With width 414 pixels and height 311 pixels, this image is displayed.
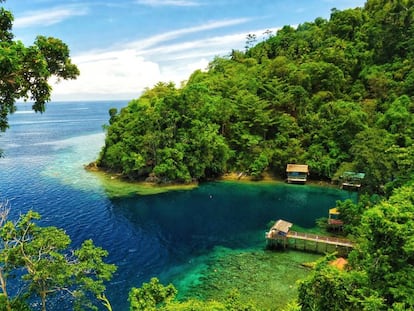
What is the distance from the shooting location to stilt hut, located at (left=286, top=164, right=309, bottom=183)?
51.8 meters

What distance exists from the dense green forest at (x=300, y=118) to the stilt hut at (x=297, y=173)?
1.52m

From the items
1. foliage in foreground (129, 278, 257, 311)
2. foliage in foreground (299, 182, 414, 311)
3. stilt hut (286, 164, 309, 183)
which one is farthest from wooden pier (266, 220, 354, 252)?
stilt hut (286, 164, 309, 183)

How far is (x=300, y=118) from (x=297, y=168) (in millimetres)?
12092

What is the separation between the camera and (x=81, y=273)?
1552cm

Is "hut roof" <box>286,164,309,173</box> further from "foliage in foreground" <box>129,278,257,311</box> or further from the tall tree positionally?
the tall tree

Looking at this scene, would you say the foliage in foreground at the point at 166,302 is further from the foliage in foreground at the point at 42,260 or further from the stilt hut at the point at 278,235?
the stilt hut at the point at 278,235

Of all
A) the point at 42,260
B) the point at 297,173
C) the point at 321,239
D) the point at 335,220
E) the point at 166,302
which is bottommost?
the point at 321,239

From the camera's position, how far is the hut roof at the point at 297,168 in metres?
51.7

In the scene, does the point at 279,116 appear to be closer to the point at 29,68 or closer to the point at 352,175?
the point at 352,175

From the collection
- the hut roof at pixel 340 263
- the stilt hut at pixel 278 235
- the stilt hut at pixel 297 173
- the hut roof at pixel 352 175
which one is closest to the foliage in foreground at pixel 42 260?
the hut roof at pixel 340 263

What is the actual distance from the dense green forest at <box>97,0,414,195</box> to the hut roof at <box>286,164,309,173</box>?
49.9 inches

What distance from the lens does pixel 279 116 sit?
59.5 meters

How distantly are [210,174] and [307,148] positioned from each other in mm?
17754

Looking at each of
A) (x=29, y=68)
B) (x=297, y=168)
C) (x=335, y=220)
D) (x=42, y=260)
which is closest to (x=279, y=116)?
(x=297, y=168)
